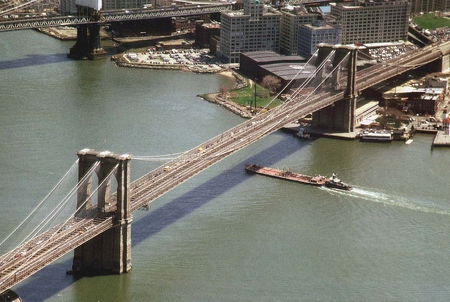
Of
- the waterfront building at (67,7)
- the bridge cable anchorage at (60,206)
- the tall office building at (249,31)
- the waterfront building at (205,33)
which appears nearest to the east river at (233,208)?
the bridge cable anchorage at (60,206)

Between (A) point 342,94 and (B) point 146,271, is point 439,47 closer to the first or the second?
(A) point 342,94

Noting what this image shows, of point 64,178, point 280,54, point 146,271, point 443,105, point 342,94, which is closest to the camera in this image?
point 146,271

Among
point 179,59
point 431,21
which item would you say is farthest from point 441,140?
point 431,21

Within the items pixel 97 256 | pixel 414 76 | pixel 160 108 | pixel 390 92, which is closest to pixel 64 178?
pixel 97 256

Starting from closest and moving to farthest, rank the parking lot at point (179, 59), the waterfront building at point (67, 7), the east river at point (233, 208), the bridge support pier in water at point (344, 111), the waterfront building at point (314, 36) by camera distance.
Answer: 1. the east river at point (233, 208)
2. the bridge support pier in water at point (344, 111)
3. the waterfront building at point (314, 36)
4. the parking lot at point (179, 59)
5. the waterfront building at point (67, 7)

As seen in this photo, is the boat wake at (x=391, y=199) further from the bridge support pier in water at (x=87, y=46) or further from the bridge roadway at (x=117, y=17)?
the bridge roadway at (x=117, y=17)

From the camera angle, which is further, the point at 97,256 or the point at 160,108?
the point at 160,108
